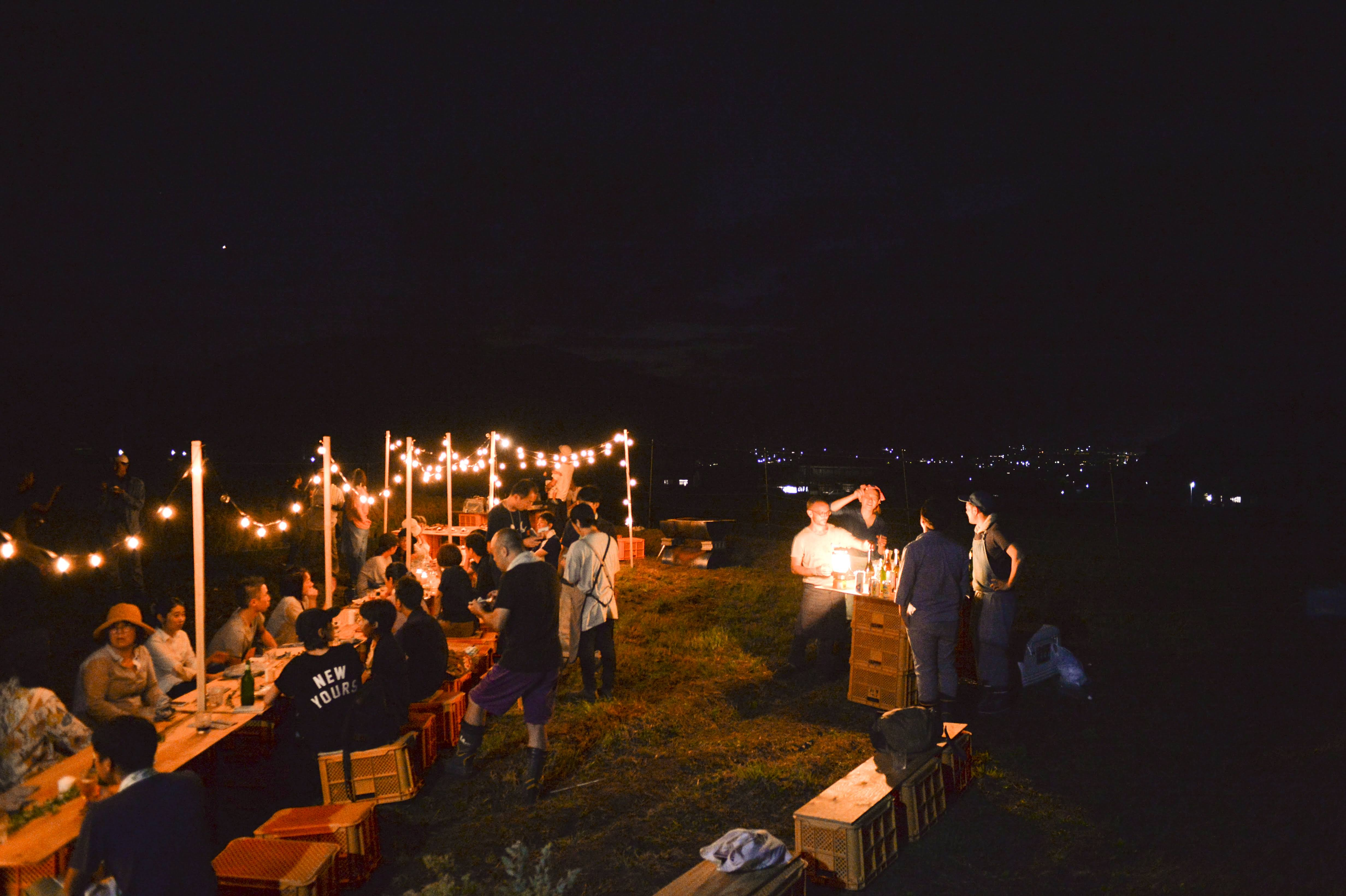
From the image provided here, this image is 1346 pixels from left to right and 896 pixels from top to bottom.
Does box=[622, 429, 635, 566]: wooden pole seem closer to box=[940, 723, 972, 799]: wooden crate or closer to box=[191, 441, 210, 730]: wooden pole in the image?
box=[940, 723, 972, 799]: wooden crate

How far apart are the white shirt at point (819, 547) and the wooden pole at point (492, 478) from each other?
22.1ft

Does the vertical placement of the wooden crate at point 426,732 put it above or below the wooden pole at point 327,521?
below

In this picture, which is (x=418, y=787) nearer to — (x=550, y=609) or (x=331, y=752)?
(x=331, y=752)

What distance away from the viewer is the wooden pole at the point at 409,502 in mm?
9391

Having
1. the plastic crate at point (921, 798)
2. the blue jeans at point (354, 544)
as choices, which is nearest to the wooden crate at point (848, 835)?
the plastic crate at point (921, 798)

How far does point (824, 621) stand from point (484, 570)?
3.67m

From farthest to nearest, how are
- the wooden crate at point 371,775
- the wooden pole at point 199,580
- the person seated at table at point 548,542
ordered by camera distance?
the person seated at table at point 548,542 → the wooden crate at point 371,775 → the wooden pole at point 199,580

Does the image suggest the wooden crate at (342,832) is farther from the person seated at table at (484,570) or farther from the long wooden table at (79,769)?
the person seated at table at (484,570)

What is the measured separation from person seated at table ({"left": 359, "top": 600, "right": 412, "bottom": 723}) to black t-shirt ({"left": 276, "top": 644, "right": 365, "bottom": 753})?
360 millimetres

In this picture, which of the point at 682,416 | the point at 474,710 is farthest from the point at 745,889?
the point at 682,416

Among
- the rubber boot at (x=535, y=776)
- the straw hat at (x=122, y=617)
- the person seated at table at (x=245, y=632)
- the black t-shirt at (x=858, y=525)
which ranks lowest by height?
the rubber boot at (x=535, y=776)

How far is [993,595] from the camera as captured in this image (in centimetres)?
687

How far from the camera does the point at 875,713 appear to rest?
7.10 metres

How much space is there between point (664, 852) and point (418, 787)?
1.95 meters
